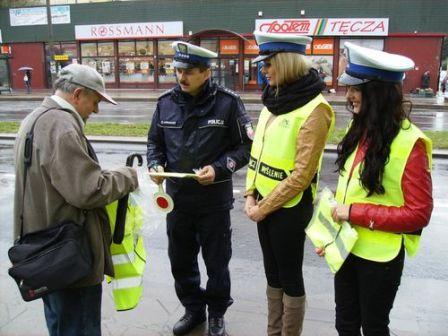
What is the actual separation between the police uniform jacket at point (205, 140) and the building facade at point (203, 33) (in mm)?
23105

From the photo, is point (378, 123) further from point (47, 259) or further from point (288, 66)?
point (47, 259)

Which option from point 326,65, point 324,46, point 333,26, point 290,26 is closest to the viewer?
point 333,26

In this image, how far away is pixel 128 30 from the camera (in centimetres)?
3070

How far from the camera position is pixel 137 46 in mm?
31156

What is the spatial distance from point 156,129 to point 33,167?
1232 millimetres

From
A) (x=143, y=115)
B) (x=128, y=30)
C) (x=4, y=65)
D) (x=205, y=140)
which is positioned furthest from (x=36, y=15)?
(x=205, y=140)

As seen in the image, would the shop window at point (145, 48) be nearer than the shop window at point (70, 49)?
Yes

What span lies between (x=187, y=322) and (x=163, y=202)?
3.13 ft

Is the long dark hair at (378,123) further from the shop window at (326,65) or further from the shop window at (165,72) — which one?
the shop window at (165,72)

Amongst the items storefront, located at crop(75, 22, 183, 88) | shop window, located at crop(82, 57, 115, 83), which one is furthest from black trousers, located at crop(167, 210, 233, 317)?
shop window, located at crop(82, 57, 115, 83)

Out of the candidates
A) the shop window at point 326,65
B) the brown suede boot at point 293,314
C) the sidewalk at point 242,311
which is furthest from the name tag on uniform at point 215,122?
the shop window at point 326,65

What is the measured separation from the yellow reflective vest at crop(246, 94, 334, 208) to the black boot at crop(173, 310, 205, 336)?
1134 mm

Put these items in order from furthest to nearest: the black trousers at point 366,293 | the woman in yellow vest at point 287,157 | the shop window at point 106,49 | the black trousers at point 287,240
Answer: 1. the shop window at point 106,49
2. the black trousers at point 287,240
3. the woman in yellow vest at point 287,157
4. the black trousers at point 366,293

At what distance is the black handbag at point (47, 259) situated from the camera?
2168mm
